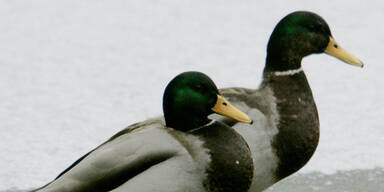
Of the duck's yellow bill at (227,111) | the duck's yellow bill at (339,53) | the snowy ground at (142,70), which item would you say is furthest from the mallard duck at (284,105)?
the snowy ground at (142,70)

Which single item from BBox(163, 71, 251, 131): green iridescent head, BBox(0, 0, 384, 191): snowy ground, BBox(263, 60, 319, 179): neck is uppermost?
BBox(163, 71, 251, 131): green iridescent head

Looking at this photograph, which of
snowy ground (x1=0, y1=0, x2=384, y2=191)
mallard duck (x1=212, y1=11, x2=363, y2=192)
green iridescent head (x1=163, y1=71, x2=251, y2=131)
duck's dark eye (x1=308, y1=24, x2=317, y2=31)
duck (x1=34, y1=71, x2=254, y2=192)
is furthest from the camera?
snowy ground (x1=0, y1=0, x2=384, y2=191)

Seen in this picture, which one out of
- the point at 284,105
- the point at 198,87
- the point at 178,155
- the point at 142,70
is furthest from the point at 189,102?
the point at 142,70

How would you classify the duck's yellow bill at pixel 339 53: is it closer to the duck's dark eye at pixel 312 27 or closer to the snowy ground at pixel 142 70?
the duck's dark eye at pixel 312 27

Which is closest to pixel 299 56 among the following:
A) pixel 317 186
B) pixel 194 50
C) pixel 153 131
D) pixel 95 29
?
pixel 317 186

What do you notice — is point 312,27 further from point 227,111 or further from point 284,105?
point 227,111

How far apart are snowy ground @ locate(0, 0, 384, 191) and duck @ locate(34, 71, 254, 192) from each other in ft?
3.85

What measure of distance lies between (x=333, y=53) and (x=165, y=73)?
264 centimetres

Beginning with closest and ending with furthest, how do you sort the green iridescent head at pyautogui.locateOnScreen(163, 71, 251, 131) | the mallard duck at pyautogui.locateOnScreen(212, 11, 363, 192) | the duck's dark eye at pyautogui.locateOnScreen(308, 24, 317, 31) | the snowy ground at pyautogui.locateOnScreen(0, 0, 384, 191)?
the green iridescent head at pyautogui.locateOnScreen(163, 71, 251, 131) → the mallard duck at pyautogui.locateOnScreen(212, 11, 363, 192) → the duck's dark eye at pyautogui.locateOnScreen(308, 24, 317, 31) → the snowy ground at pyautogui.locateOnScreen(0, 0, 384, 191)

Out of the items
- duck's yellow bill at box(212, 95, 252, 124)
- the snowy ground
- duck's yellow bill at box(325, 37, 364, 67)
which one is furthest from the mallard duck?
the snowy ground

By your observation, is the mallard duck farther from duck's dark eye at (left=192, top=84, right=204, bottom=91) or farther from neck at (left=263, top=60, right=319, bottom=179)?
duck's dark eye at (left=192, top=84, right=204, bottom=91)

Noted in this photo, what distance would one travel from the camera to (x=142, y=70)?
7711mm

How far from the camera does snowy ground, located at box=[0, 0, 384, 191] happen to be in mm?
5777

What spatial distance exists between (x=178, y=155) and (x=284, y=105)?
101 centimetres
